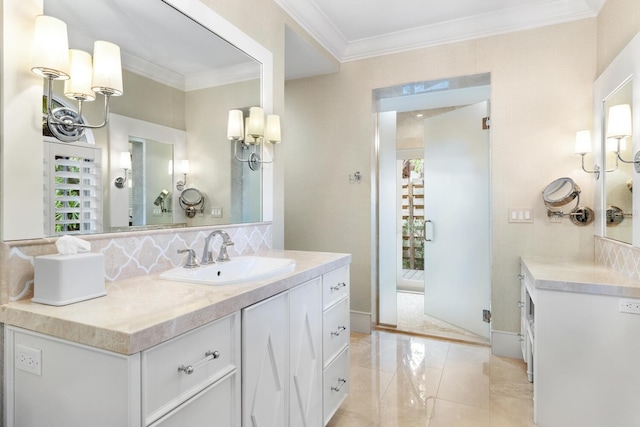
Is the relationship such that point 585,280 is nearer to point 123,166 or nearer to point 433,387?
point 433,387

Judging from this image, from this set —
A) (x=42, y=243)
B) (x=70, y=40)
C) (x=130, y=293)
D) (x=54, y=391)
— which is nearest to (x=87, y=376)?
(x=54, y=391)

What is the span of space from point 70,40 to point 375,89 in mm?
2668

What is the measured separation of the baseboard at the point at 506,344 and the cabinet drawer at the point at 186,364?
2540 mm

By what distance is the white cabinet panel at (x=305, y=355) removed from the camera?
153 cm

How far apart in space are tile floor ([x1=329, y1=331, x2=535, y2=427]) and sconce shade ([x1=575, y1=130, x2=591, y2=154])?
168 centimetres

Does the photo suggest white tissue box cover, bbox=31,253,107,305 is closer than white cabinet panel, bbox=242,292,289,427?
Yes

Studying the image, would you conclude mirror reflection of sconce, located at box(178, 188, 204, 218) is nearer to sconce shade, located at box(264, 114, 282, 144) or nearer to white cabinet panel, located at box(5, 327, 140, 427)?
sconce shade, located at box(264, 114, 282, 144)

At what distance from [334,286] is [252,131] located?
1080mm

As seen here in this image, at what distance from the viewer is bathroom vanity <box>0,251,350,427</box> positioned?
33.7 inches

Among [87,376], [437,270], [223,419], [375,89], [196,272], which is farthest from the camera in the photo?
[437,270]

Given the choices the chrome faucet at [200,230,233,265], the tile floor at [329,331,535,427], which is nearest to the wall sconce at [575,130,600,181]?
the tile floor at [329,331,535,427]

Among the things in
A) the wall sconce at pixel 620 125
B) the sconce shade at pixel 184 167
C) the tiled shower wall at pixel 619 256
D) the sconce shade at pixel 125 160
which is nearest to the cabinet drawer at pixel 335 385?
the sconce shade at pixel 184 167

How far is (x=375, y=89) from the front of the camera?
11.2 ft

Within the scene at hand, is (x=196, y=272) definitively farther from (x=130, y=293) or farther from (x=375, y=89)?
(x=375, y=89)
